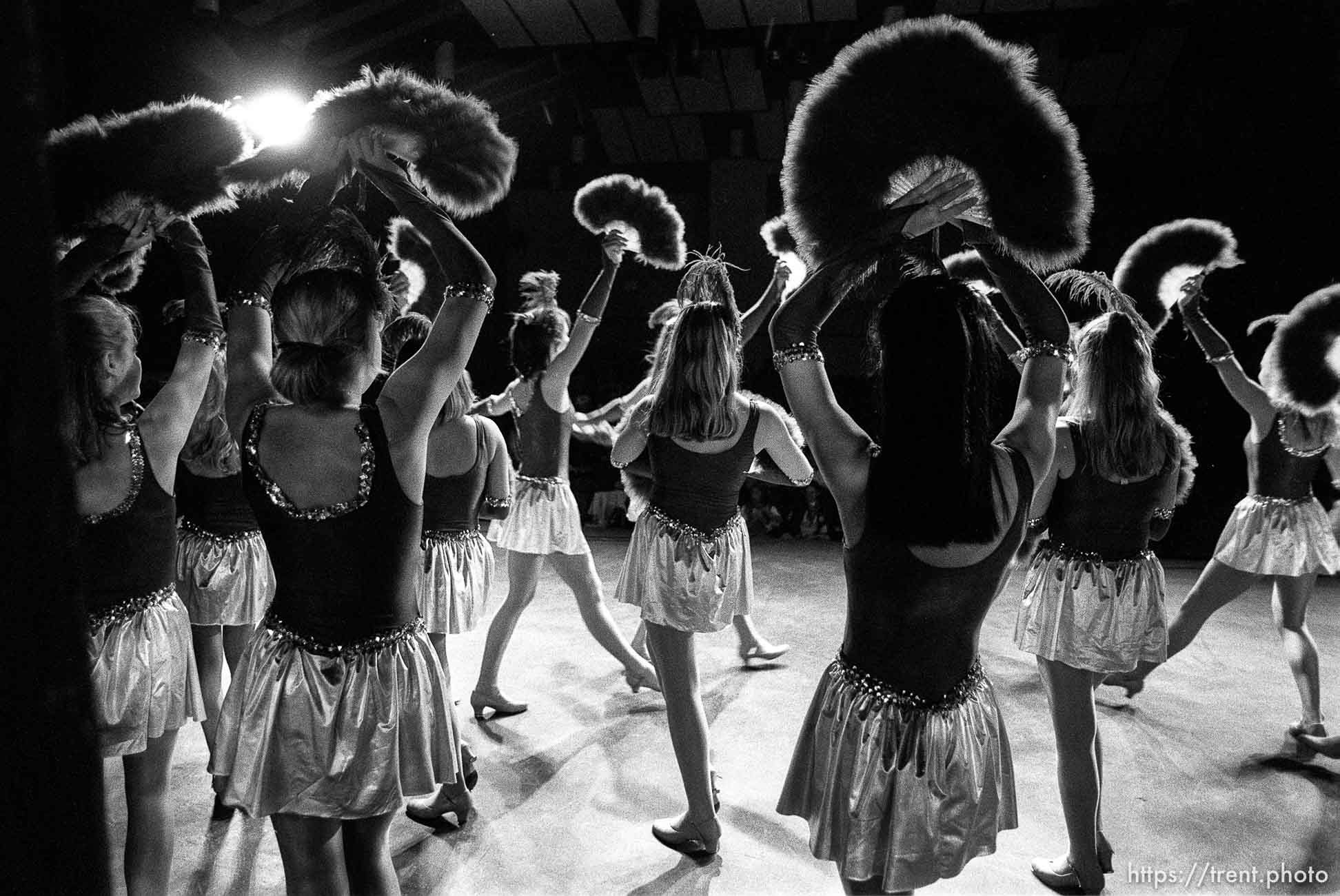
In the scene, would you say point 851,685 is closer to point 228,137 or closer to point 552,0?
point 228,137

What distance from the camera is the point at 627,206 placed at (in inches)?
158

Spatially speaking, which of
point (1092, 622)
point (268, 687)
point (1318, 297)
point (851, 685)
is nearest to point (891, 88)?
point (851, 685)

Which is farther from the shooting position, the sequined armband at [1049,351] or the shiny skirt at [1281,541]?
the shiny skirt at [1281,541]

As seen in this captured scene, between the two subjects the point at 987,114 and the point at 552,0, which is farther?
the point at 552,0

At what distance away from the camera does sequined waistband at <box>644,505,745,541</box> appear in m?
2.93

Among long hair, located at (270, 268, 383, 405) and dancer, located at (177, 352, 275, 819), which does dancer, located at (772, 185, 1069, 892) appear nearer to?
long hair, located at (270, 268, 383, 405)

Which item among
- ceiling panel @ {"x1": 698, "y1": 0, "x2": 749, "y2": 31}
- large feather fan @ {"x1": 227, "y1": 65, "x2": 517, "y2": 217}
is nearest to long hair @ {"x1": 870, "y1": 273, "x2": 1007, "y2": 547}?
large feather fan @ {"x1": 227, "y1": 65, "x2": 517, "y2": 217}

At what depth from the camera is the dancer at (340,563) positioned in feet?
4.93

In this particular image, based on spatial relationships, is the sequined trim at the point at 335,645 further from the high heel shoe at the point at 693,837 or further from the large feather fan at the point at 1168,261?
the large feather fan at the point at 1168,261

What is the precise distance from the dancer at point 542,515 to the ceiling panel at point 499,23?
4.38 m

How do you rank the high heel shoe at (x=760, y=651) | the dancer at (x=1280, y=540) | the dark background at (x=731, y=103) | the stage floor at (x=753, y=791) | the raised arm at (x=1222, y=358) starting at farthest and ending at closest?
the dark background at (x=731, y=103) → the high heel shoe at (x=760, y=651) → the dancer at (x=1280, y=540) → the raised arm at (x=1222, y=358) → the stage floor at (x=753, y=791)

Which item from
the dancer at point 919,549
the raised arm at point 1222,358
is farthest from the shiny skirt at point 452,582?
the raised arm at point 1222,358

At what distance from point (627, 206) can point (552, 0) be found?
13.3 feet

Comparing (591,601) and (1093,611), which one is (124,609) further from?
Answer: (1093,611)
